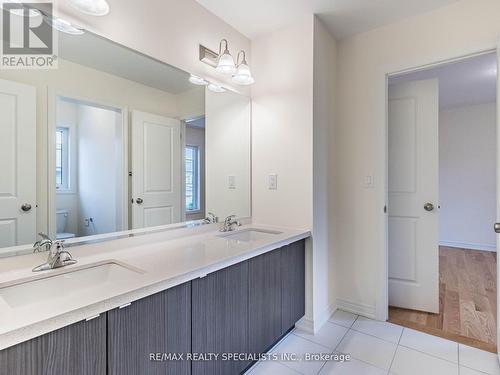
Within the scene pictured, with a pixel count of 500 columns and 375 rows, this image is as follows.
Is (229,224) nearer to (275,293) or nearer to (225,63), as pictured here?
(275,293)

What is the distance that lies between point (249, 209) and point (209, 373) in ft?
4.20

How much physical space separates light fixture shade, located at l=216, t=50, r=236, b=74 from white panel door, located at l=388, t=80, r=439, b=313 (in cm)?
146

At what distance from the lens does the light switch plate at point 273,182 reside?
7.26 ft

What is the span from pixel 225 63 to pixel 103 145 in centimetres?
97

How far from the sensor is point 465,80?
3.25 meters

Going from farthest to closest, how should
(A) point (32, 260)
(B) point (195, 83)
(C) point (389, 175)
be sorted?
(C) point (389, 175), (B) point (195, 83), (A) point (32, 260)

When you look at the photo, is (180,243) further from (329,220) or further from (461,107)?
(461,107)

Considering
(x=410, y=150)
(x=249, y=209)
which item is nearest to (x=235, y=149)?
(x=249, y=209)

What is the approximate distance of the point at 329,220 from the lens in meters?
2.29

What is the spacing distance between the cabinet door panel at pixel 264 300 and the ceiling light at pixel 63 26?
1.41 metres

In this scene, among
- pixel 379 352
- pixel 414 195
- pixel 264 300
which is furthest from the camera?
pixel 414 195

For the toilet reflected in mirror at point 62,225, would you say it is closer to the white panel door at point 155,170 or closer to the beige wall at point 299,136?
the white panel door at point 155,170

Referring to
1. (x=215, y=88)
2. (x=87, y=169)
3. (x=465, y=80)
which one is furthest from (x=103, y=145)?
(x=465, y=80)

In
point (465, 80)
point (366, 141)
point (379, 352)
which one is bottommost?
point (379, 352)
